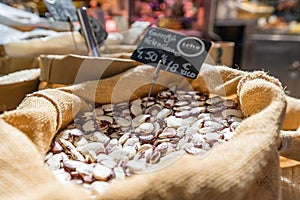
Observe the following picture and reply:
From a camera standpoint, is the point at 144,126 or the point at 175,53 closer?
the point at 144,126

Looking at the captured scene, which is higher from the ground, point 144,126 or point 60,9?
→ point 60,9

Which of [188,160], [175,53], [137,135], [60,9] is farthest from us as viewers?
[60,9]

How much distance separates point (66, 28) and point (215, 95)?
2.45 feet

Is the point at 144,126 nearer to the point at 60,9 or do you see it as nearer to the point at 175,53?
the point at 175,53

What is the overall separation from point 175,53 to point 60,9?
529mm

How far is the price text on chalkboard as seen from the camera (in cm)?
82

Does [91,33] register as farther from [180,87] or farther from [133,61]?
[180,87]

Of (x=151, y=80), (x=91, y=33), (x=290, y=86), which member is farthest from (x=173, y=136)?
(x=290, y=86)

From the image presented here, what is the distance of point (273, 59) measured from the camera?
8.91 feet

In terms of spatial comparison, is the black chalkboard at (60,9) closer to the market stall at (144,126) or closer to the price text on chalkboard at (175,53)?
the market stall at (144,126)

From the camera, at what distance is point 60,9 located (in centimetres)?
115

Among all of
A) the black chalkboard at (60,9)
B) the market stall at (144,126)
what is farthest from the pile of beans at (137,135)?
the black chalkboard at (60,9)

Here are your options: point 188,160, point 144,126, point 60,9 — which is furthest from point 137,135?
point 60,9

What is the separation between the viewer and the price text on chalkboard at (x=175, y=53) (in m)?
0.82
